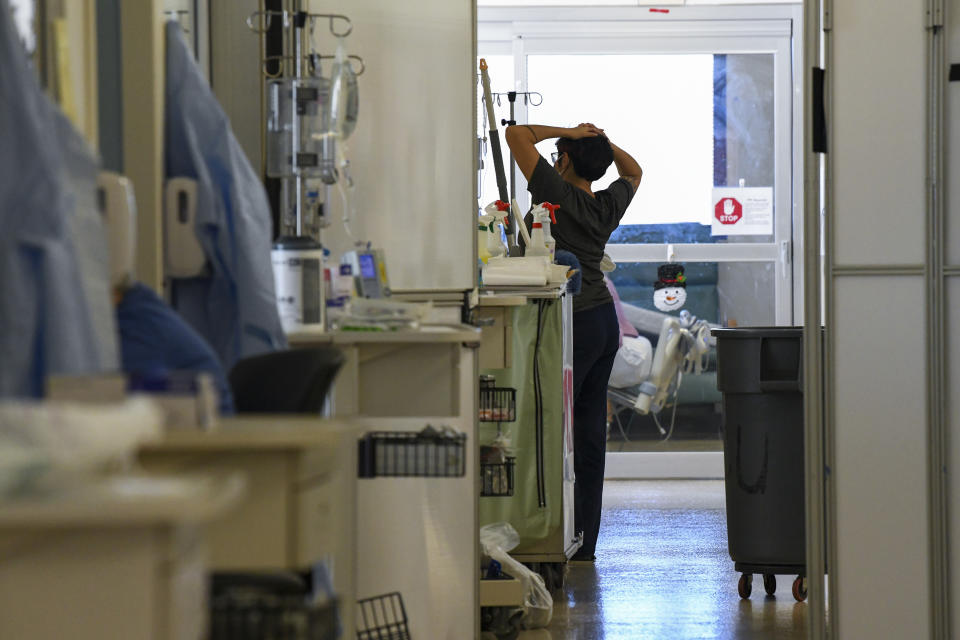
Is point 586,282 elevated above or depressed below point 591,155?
below

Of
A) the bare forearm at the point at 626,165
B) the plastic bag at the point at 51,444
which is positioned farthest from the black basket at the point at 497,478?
the plastic bag at the point at 51,444

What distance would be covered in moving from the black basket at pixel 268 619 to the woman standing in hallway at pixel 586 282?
11.0 ft

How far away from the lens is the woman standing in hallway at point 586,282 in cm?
464

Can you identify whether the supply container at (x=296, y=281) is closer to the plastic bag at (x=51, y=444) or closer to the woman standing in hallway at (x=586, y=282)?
the plastic bag at (x=51, y=444)

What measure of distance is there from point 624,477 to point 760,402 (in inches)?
Answer: 108

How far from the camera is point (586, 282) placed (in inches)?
185

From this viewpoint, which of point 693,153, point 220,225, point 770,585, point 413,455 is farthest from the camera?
point 693,153

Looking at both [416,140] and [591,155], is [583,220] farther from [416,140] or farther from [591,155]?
[416,140]

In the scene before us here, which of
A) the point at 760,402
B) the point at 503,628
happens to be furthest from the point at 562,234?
the point at 503,628

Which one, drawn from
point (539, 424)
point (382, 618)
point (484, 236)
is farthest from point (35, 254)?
point (539, 424)

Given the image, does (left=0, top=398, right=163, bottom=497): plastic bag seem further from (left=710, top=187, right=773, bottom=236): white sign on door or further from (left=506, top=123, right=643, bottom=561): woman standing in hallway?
(left=710, top=187, right=773, bottom=236): white sign on door

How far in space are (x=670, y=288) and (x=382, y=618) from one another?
4086 millimetres

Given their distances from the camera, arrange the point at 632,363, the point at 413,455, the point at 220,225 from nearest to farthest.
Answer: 1. the point at 220,225
2. the point at 413,455
3. the point at 632,363

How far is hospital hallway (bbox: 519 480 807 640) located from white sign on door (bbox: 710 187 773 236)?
5.31 feet
